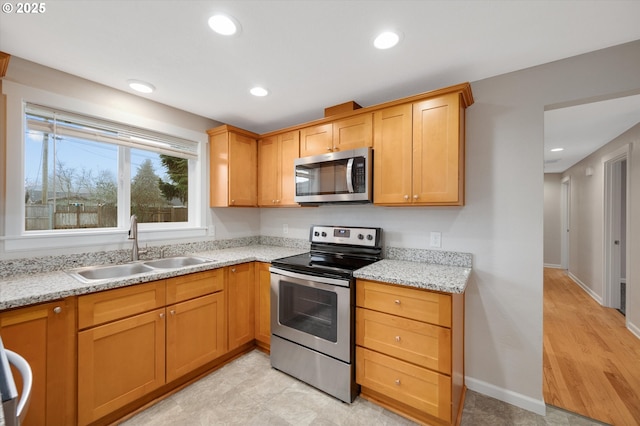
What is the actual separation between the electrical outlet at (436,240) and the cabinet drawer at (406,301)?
66 centimetres

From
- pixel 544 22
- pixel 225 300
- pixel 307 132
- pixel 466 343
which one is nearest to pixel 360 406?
pixel 466 343

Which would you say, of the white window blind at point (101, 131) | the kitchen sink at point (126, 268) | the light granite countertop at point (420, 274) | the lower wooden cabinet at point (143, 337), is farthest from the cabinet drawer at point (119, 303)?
the light granite countertop at point (420, 274)

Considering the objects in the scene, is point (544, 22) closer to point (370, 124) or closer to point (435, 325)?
point (370, 124)

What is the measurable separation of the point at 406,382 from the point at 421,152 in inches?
62.5

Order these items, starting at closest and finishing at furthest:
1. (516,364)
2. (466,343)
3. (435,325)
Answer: (435,325), (516,364), (466,343)

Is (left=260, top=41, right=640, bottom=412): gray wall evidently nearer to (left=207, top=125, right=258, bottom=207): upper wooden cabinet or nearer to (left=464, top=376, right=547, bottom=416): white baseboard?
(left=464, top=376, right=547, bottom=416): white baseboard

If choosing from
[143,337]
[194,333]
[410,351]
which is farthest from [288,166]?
[410,351]

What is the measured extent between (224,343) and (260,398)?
1.97 feet

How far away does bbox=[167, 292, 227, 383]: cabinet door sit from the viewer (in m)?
2.02

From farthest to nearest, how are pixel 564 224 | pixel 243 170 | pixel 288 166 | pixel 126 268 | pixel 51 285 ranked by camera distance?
pixel 564 224
pixel 243 170
pixel 288 166
pixel 126 268
pixel 51 285

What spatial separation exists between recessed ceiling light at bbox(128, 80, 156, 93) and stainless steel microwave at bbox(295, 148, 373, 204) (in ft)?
4.41

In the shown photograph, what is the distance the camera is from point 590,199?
452 cm

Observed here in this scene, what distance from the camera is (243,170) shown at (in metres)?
2.99

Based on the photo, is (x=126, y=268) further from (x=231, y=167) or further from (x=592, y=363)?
(x=592, y=363)
